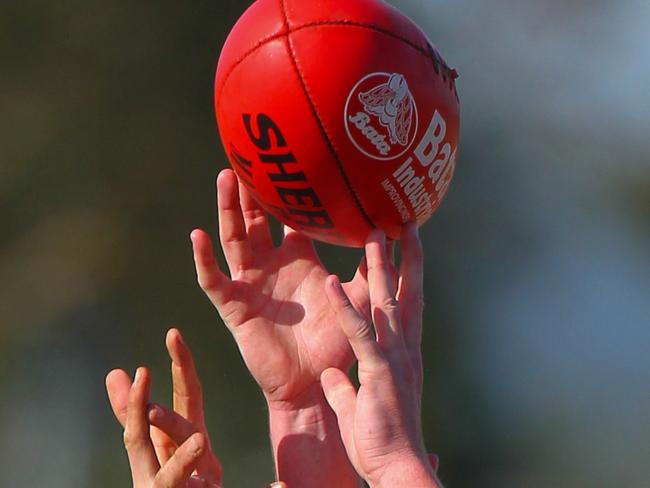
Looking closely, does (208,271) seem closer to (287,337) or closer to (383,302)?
(287,337)

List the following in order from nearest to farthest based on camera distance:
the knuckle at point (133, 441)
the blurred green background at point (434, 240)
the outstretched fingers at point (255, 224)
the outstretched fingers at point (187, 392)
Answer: the knuckle at point (133, 441) → the outstretched fingers at point (187, 392) → the outstretched fingers at point (255, 224) → the blurred green background at point (434, 240)

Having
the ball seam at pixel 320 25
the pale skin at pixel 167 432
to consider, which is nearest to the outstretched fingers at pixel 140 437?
the pale skin at pixel 167 432

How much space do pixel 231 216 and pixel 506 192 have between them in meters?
3.13

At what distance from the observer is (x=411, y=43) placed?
128 centimetres

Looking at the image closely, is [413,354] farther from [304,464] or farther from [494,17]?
[494,17]

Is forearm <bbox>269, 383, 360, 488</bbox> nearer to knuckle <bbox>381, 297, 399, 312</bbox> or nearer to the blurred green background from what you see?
knuckle <bbox>381, 297, 399, 312</bbox>

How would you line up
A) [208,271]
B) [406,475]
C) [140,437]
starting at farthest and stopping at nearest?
[208,271] → [140,437] → [406,475]

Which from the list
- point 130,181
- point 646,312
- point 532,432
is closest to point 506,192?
point 646,312

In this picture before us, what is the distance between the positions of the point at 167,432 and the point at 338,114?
490 mm

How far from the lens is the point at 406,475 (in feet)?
3.47

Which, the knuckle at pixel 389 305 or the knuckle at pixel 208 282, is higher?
the knuckle at pixel 208 282

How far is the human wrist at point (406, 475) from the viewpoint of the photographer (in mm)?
1055

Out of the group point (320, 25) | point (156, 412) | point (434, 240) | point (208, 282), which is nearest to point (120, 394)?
point (156, 412)

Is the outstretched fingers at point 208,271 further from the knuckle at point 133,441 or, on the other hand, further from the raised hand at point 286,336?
the knuckle at point 133,441
